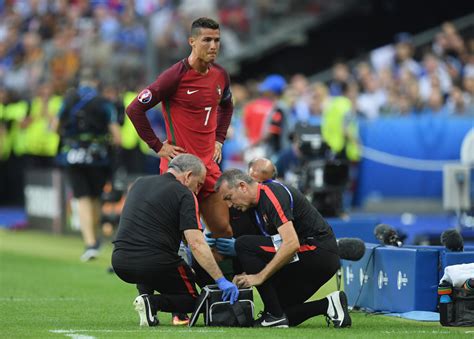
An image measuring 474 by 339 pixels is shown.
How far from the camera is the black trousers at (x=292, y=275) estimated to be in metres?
10.0

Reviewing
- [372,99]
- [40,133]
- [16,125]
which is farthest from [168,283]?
[16,125]

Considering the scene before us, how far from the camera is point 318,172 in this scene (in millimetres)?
18484

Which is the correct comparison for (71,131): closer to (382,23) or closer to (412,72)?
(412,72)

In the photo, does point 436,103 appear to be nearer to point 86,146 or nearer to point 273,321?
point 86,146

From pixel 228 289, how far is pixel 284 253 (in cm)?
51

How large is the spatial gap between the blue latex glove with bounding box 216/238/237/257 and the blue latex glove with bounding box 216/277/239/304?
2.11ft

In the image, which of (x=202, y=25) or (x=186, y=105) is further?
(x=186, y=105)

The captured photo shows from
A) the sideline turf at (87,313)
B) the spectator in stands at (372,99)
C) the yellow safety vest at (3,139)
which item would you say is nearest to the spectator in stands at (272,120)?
the sideline turf at (87,313)

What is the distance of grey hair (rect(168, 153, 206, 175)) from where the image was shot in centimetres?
1002

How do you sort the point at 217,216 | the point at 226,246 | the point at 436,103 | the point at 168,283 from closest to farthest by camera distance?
the point at 168,283 → the point at 226,246 → the point at 217,216 → the point at 436,103

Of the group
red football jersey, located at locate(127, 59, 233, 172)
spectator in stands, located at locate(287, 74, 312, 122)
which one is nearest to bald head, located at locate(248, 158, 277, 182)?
red football jersey, located at locate(127, 59, 233, 172)

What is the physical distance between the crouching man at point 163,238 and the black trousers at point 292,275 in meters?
0.30

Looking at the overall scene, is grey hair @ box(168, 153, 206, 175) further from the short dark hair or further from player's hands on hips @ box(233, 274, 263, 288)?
the short dark hair

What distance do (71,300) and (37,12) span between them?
65.7 ft
